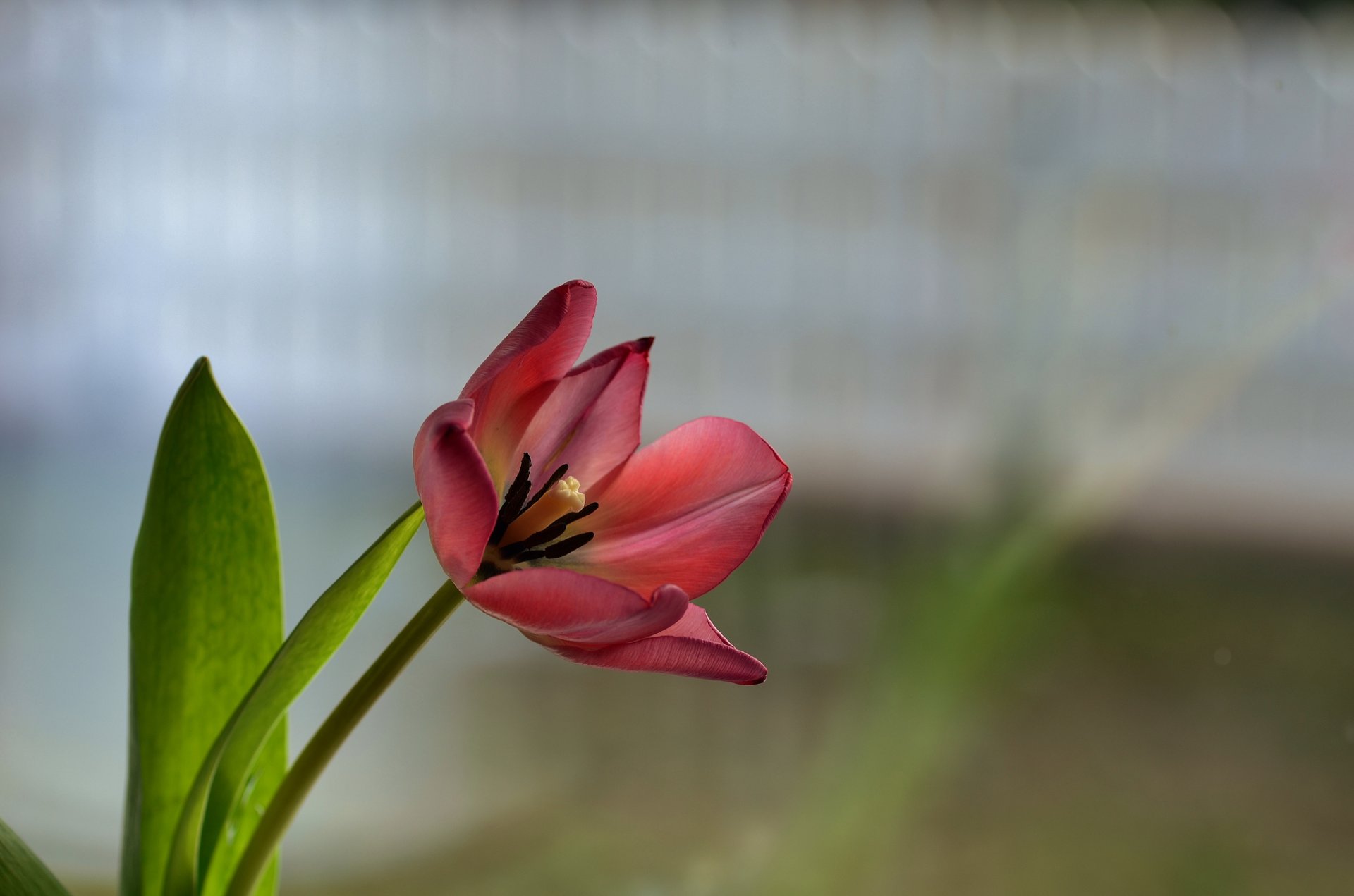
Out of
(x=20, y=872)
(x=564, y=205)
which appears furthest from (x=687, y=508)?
(x=564, y=205)

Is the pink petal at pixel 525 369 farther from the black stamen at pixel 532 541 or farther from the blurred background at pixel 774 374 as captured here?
the blurred background at pixel 774 374

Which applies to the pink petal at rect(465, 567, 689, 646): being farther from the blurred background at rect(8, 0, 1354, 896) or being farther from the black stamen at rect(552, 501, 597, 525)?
the blurred background at rect(8, 0, 1354, 896)

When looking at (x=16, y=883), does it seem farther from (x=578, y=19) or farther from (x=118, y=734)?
(x=578, y=19)

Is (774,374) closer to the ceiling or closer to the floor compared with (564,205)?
closer to the floor

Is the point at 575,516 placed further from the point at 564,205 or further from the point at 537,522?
the point at 564,205

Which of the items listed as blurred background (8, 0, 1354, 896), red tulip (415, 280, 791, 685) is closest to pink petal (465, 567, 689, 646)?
red tulip (415, 280, 791, 685)

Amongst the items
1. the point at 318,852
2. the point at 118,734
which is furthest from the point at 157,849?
the point at 118,734
